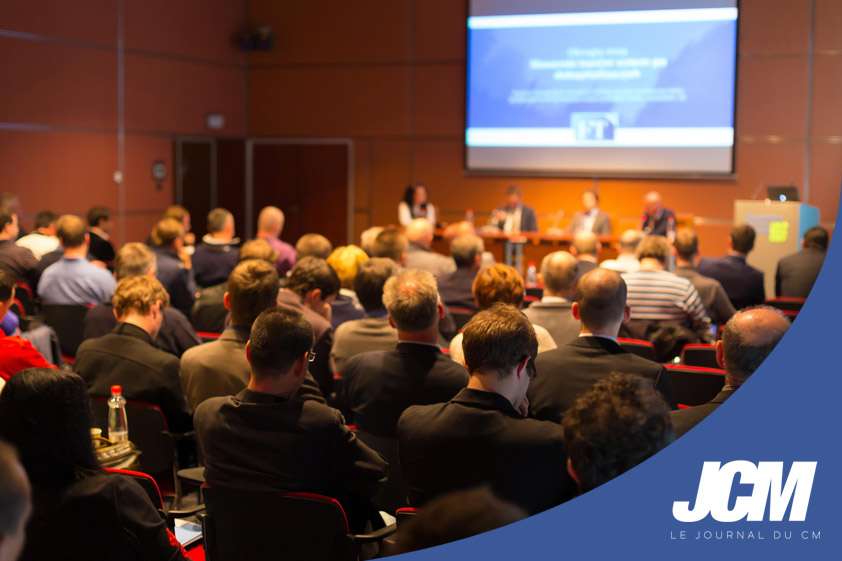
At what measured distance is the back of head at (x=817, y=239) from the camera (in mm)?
6973

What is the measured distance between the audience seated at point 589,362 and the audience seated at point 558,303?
100 cm

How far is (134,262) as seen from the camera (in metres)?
5.01

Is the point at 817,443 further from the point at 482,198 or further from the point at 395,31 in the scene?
the point at 395,31

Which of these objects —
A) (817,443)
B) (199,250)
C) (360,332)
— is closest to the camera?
(817,443)

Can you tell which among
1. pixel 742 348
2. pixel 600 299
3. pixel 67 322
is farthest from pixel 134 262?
pixel 742 348

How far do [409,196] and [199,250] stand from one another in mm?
4784

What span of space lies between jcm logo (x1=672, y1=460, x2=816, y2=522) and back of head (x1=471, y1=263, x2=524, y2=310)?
9.04 feet

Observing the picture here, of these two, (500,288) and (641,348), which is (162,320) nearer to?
(500,288)

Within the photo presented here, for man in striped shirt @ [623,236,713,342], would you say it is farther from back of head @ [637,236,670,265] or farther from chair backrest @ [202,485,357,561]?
chair backrest @ [202,485,357,561]

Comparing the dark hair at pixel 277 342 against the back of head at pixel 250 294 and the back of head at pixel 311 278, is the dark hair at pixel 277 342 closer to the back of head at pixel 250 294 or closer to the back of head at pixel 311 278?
the back of head at pixel 250 294

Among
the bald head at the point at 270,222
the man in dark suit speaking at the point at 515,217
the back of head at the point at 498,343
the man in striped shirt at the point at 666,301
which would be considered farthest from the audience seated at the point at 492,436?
the man in dark suit speaking at the point at 515,217

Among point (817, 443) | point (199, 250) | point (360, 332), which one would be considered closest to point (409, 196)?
point (199, 250)

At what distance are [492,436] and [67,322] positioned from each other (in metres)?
3.90

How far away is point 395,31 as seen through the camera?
39.4 ft
